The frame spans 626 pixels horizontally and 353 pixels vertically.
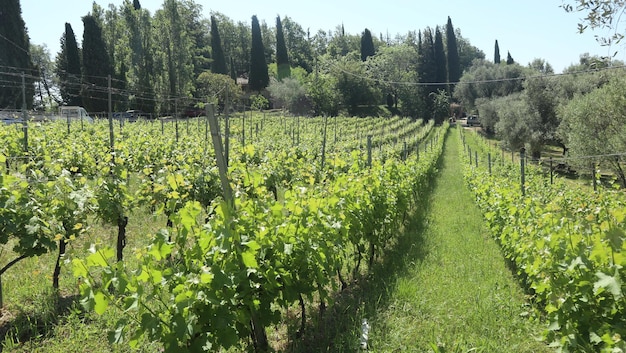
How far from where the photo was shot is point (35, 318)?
4.04 m

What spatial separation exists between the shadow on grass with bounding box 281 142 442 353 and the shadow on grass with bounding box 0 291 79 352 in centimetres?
223

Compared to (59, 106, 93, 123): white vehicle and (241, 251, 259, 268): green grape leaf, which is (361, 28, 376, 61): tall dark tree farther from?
(241, 251, 259, 268): green grape leaf

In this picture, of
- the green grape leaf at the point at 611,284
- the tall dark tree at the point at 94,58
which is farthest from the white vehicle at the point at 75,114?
the green grape leaf at the point at 611,284

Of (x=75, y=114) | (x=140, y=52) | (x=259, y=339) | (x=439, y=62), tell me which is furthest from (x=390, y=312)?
(x=439, y=62)

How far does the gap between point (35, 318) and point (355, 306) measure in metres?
3.20

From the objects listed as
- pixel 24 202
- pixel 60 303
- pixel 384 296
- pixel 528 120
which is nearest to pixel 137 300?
pixel 24 202

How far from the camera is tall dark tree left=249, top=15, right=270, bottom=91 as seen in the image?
53188 mm

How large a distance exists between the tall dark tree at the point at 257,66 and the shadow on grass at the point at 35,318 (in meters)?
50.7

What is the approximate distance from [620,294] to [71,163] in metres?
8.69

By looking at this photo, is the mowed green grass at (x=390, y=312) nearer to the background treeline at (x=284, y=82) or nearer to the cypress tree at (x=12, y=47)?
the background treeline at (x=284, y=82)

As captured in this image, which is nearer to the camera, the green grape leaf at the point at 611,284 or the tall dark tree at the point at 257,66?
the green grape leaf at the point at 611,284

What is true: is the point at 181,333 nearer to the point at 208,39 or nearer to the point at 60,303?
the point at 60,303

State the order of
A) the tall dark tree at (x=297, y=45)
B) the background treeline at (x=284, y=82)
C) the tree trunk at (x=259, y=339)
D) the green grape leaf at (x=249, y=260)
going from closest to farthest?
the green grape leaf at (x=249, y=260) → the tree trunk at (x=259, y=339) → the background treeline at (x=284, y=82) → the tall dark tree at (x=297, y=45)

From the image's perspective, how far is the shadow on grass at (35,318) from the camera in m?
3.81
